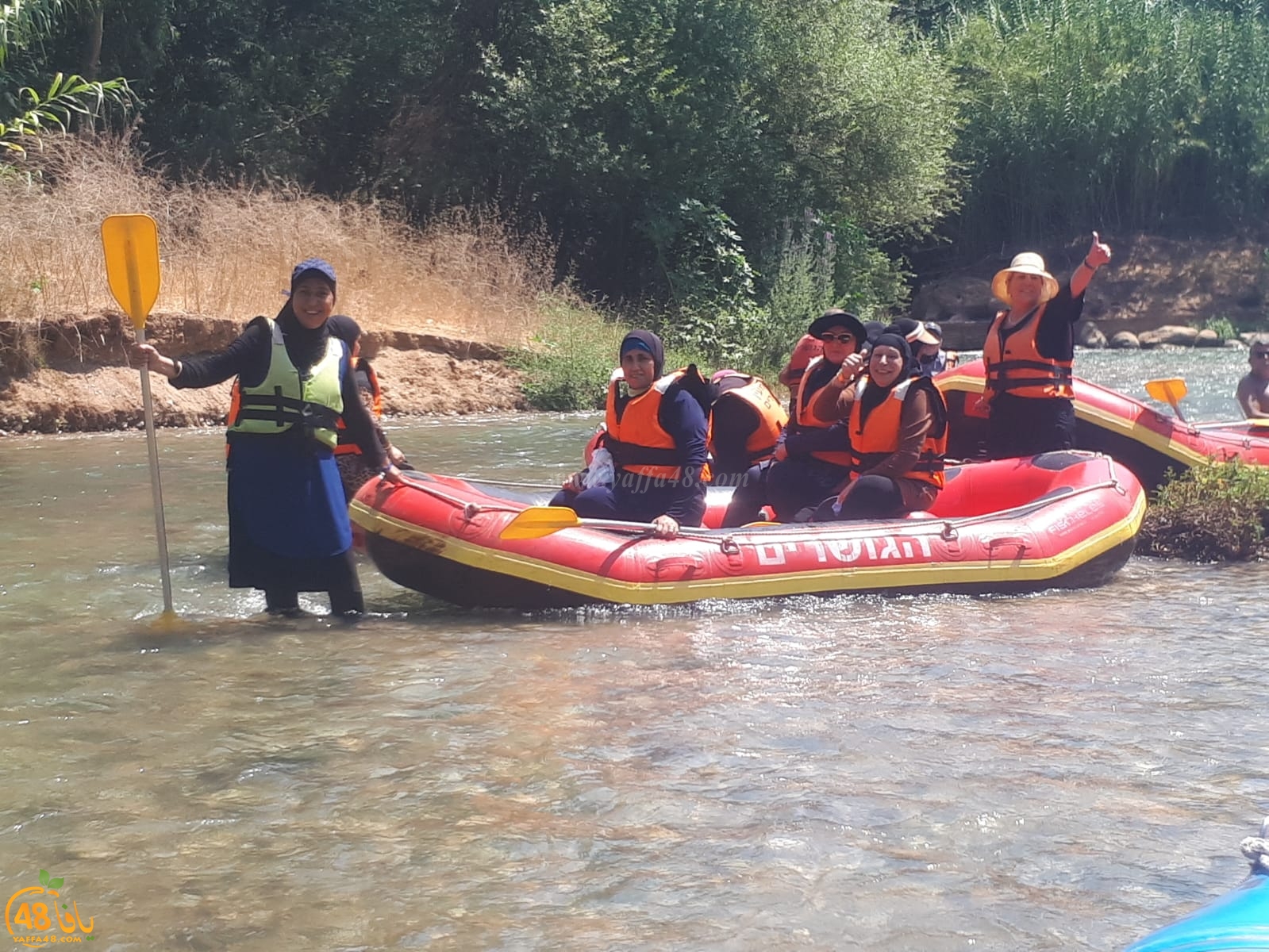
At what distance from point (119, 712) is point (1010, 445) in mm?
4722

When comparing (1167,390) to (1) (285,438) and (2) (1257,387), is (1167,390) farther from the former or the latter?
(1) (285,438)

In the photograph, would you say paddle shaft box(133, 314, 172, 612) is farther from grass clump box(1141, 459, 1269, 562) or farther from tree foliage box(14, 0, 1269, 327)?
tree foliage box(14, 0, 1269, 327)

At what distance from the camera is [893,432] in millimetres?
6316

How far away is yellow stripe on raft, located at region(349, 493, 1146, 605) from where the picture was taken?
5672mm

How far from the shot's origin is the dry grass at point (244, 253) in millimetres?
11570

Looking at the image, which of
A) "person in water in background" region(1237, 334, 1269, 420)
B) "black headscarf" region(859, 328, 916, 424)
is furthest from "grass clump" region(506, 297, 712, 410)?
"black headscarf" region(859, 328, 916, 424)

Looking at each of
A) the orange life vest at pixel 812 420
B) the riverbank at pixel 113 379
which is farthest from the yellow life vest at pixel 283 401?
the riverbank at pixel 113 379

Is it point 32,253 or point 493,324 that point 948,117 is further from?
point 32,253

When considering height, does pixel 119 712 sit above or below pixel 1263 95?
below

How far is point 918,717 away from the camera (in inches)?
169

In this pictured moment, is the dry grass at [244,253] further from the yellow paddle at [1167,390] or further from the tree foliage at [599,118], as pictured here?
the yellow paddle at [1167,390]

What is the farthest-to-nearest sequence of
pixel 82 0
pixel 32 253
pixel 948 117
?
pixel 948 117
pixel 82 0
pixel 32 253

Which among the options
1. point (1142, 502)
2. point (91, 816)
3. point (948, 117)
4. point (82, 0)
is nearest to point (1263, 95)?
point (948, 117)

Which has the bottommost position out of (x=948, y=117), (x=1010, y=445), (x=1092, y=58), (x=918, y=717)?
(x=918, y=717)
